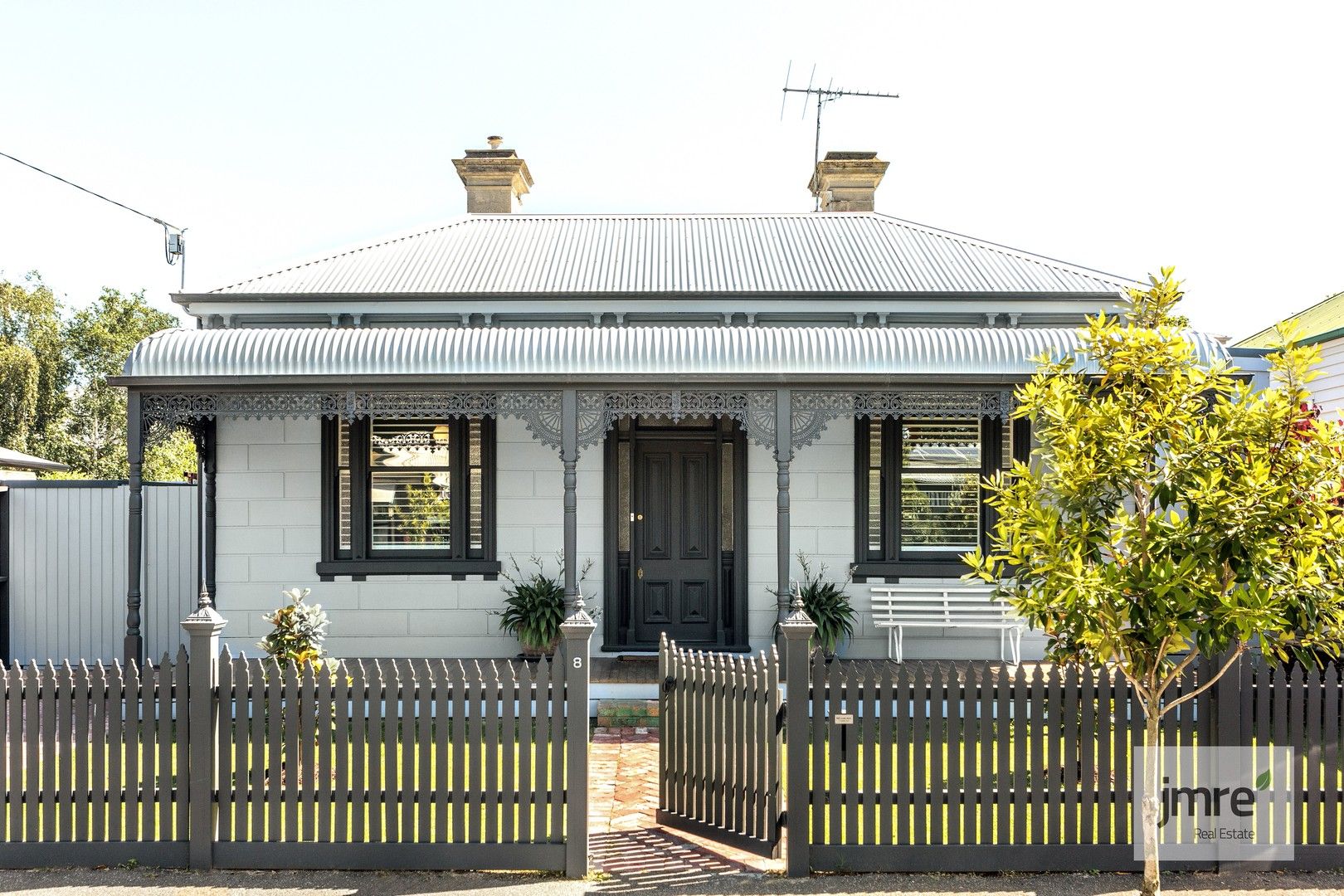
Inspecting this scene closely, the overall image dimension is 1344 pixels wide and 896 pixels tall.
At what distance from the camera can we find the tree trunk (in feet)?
14.5

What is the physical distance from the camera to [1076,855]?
5.12 meters

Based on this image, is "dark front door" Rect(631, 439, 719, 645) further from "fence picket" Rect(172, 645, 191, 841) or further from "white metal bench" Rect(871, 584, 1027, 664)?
"fence picket" Rect(172, 645, 191, 841)

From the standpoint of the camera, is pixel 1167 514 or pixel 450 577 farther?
pixel 450 577

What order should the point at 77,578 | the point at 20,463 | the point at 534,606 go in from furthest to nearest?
the point at 20,463
the point at 77,578
the point at 534,606

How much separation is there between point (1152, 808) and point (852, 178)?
40.7 feet

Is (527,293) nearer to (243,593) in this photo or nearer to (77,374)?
(243,593)

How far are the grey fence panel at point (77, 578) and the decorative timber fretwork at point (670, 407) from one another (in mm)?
5187

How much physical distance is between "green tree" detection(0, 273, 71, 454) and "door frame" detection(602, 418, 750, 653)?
2696 cm

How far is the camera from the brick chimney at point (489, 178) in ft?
49.6

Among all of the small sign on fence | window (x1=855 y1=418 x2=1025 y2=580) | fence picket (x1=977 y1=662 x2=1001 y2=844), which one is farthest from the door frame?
the small sign on fence

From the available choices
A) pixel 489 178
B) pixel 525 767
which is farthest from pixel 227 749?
pixel 489 178

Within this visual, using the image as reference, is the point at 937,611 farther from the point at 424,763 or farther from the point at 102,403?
the point at 102,403

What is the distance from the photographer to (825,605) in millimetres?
9789

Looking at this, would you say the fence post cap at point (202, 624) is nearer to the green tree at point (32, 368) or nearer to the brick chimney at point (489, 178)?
the brick chimney at point (489, 178)
